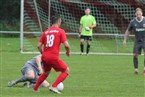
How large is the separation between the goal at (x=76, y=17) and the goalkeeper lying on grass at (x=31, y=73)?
1036 centimetres

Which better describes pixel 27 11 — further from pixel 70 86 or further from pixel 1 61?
pixel 70 86

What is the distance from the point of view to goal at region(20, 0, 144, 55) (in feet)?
79.2

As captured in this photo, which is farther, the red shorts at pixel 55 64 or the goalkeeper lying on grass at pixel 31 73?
the goalkeeper lying on grass at pixel 31 73

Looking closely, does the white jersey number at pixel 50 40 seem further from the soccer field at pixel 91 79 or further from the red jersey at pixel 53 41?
the soccer field at pixel 91 79

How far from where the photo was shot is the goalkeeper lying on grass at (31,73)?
12.0 m

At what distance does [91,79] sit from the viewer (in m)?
13.8

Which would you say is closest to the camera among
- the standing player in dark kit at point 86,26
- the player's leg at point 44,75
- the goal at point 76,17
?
the player's leg at point 44,75

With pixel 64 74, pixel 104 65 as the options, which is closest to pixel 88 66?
pixel 104 65

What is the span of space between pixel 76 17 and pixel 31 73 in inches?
577

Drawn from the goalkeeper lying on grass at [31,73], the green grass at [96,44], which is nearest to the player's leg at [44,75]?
the goalkeeper lying on grass at [31,73]

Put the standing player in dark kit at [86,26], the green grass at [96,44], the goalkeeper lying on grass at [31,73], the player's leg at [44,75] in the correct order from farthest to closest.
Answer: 1. the green grass at [96,44]
2. the standing player in dark kit at [86,26]
3. the goalkeeper lying on grass at [31,73]
4. the player's leg at [44,75]

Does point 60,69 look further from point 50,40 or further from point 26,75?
point 26,75

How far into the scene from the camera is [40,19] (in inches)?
954

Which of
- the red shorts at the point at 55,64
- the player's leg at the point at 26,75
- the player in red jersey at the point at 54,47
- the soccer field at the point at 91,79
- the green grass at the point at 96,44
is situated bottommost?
the green grass at the point at 96,44
